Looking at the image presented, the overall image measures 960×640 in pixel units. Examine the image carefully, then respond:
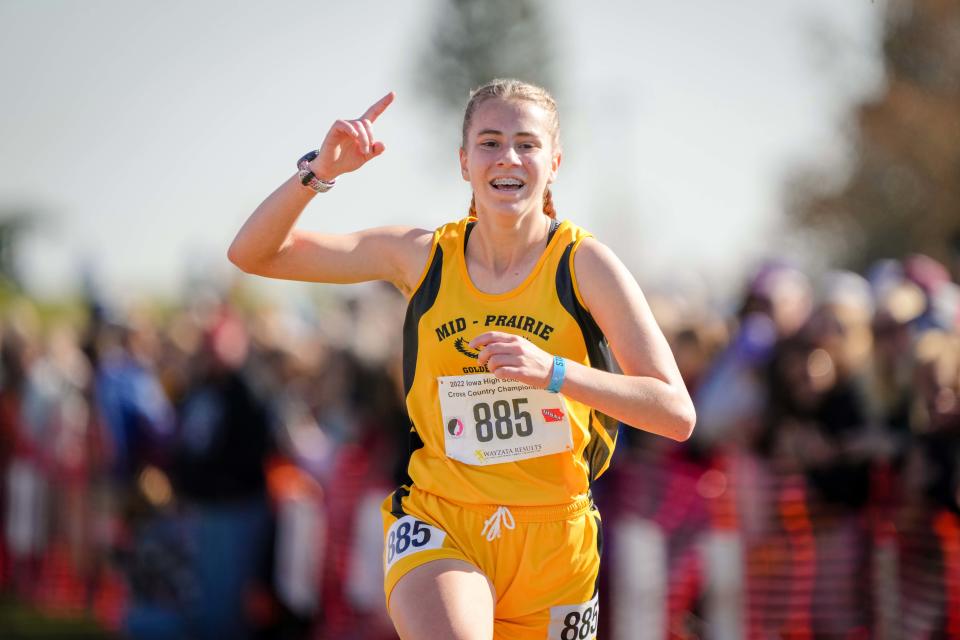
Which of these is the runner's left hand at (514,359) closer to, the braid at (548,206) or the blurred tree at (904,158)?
the braid at (548,206)

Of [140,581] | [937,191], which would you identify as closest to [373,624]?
[140,581]

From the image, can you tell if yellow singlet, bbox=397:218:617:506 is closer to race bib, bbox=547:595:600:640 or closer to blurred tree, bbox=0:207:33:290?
race bib, bbox=547:595:600:640

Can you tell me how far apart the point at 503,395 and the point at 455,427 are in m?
0.19

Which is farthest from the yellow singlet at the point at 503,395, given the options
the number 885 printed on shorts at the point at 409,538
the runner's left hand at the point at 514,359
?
the runner's left hand at the point at 514,359

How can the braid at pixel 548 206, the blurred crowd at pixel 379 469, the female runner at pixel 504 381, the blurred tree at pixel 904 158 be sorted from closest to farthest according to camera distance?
the female runner at pixel 504 381, the braid at pixel 548 206, the blurred crowd at pixel 379 469, the blurred tree at pixel 904 158

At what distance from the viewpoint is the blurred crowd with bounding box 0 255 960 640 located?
6297 millimetres

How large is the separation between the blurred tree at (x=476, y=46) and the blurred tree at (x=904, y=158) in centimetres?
1921

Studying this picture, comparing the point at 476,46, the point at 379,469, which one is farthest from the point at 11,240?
the point at 379,469

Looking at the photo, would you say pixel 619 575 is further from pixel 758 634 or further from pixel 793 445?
pixel 793 445

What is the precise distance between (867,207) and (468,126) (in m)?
18.6

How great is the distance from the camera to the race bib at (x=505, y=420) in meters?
3.79

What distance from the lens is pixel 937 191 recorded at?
739 inches

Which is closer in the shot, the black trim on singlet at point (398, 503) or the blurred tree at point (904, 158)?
the black trim on singlet at point (398, 503)

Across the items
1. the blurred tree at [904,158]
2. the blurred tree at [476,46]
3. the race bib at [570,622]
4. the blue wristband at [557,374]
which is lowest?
the race bib at [570,622]
